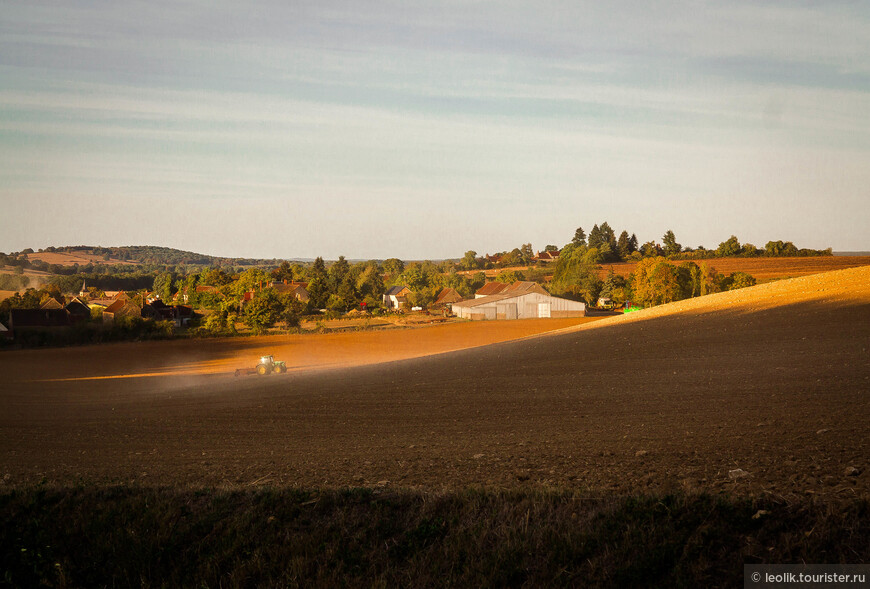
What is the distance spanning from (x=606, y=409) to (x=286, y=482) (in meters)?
11.3

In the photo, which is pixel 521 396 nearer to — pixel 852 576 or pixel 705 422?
pixel 705 422

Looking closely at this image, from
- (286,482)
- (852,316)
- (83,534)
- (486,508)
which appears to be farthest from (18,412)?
(852,316)

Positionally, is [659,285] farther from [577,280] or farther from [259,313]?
[259,313]

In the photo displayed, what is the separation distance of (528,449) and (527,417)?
4531mm

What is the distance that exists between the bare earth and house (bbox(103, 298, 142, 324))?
2921 cm

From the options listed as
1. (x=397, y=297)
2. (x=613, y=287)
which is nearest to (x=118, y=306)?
(x=397, y=297)

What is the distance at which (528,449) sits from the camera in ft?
47.9

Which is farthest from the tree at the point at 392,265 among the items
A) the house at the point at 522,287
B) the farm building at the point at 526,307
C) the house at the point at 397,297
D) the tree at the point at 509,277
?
the farm building at the point at 526,307

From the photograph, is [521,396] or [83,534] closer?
[83,534]

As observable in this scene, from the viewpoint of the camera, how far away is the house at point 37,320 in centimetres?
6512

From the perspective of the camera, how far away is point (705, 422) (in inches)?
632

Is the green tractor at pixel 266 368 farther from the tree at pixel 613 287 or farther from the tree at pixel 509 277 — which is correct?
the tree at pixel 509 277

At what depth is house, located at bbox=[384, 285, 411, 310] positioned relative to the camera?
123 meters

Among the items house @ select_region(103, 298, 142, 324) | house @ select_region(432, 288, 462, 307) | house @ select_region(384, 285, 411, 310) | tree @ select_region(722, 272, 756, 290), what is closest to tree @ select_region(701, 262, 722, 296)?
tree @ select_region(722, 272, 756, 290)
